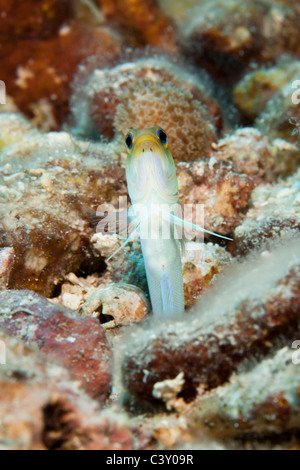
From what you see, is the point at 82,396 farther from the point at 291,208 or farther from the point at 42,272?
Result: the point at 291,208

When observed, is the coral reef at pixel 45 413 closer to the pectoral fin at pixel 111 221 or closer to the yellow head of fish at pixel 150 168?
the yellow head of fish at pixel 150 168

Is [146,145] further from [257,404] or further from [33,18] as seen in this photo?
[33,18]

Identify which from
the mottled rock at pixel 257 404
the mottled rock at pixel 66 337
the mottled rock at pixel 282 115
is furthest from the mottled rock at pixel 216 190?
the mottled rock at pixel 257 404

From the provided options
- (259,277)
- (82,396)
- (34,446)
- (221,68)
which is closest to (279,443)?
(259,277)

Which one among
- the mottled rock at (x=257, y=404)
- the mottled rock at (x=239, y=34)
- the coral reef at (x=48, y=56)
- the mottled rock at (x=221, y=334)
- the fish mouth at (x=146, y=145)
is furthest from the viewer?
the mottled rock at (x=239, y=34)

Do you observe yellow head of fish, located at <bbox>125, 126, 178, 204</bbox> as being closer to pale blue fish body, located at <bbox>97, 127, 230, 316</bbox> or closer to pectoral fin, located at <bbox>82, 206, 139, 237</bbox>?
pale blue fish body, located at <bbox>97, 127, 230, 316</bbox>

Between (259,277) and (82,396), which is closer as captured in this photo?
(82,396)
